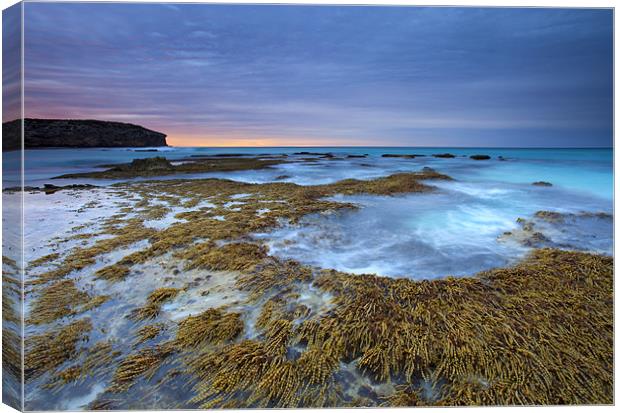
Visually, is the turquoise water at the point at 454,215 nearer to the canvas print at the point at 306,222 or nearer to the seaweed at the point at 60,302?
the canvas print at the point at 306,222

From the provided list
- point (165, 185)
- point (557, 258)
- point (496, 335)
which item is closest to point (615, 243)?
point (557, 258)

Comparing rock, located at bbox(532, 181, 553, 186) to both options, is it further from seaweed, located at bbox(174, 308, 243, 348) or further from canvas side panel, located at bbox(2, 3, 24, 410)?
canvas side panel, located at bbox(2, 3, 24, 410)

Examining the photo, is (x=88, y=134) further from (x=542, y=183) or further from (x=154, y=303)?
(x=542, y=183)

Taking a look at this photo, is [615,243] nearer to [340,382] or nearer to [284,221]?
[340,382]

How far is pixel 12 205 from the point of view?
94.6 inches

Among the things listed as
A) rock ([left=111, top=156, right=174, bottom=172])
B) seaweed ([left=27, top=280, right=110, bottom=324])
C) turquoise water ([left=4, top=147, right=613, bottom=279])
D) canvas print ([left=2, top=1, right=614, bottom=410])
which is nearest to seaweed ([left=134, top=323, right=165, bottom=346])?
canvas print ([left=2, top=1, right=614, bottom=410])

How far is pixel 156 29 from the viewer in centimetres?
321

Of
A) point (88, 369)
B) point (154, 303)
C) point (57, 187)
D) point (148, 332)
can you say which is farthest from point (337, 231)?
point (57, 187)

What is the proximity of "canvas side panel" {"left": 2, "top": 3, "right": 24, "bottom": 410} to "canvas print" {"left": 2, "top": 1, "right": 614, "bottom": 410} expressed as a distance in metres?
0.02

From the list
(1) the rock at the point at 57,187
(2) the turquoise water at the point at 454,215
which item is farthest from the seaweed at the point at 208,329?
(1) the rock at the point at 57,187

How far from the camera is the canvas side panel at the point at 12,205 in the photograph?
233cm

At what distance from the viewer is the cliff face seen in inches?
123

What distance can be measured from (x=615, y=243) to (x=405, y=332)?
2.01 m

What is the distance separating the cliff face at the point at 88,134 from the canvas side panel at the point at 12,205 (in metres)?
0.35
